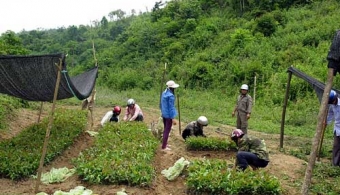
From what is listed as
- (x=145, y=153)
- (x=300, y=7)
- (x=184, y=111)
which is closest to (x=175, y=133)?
(x=145, y=153)

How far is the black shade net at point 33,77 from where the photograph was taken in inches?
321

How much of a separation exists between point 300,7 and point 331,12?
3.14 m

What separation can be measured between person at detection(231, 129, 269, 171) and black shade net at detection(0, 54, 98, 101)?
3763 mm

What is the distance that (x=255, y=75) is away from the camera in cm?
2259

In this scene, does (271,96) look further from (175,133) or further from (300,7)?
(300,7)

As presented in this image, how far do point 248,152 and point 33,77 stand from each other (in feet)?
15.9

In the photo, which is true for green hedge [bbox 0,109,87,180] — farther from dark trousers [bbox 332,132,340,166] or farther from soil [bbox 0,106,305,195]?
dark trousers [bbox 332,132,340,166]

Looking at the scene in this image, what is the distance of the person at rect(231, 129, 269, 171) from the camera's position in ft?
25.6

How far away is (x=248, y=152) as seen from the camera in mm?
7852

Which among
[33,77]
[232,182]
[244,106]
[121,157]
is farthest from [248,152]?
[33,77]

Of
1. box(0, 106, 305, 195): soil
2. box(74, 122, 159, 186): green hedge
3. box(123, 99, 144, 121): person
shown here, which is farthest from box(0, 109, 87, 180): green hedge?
box(123, 99, 144, 121): person

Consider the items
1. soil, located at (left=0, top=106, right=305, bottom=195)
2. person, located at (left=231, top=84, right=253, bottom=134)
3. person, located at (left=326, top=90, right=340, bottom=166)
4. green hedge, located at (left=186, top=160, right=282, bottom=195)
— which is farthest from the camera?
person, located at (left=231, top=84, right=253, bottom=134)

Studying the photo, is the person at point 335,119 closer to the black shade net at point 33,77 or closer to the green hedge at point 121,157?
the green hedge at point 121,157

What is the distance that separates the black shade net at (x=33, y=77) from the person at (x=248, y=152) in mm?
3763
